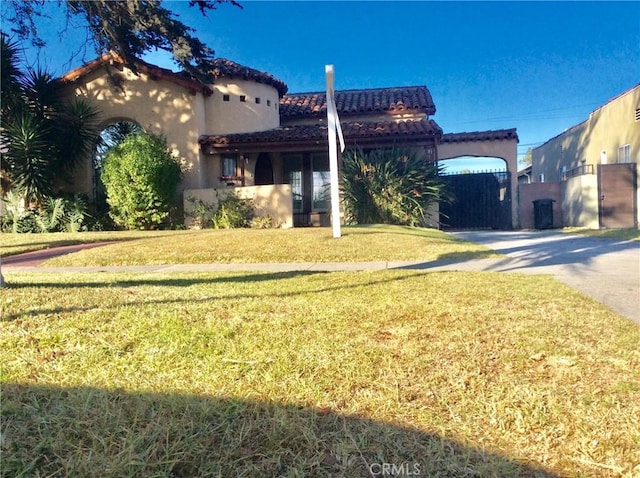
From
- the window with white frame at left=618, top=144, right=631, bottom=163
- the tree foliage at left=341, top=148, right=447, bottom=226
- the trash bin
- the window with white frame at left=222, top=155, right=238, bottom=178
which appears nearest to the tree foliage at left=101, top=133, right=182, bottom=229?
the window with white frame at left=222, top=155, right=238, bottom=178

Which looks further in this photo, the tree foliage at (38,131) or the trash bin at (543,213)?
the trash bin at (543,213)

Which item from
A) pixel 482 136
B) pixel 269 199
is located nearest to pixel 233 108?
pixel 269 199

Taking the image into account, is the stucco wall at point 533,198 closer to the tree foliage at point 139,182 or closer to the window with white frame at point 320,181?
the window with white frame at point 320,181

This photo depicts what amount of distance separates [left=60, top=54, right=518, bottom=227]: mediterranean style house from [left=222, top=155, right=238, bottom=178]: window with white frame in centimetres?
3

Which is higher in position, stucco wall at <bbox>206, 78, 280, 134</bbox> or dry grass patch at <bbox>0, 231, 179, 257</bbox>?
stucco wall at <bbox>206, 78, 280, 134</bbox>

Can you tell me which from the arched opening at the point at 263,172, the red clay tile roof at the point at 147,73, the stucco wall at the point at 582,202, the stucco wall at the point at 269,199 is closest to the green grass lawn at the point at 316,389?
the stucco wall at the point at 269,199

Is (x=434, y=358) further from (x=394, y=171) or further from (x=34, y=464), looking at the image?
(x=394, y=171)

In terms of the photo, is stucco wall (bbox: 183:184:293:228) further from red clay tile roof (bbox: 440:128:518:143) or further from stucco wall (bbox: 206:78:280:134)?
red clay tile roof (bbox: 440:128:518:143)

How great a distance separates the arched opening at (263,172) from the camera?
1745 centimetres

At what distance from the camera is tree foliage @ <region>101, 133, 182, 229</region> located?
13.6m

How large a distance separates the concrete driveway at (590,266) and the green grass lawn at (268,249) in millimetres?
920

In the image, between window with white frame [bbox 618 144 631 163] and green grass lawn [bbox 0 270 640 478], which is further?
window with white frame [bbox 618 144 631 163]

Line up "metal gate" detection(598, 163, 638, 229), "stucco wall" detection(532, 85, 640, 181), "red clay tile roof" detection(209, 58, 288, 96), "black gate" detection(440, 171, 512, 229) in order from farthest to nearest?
1. "black gate" detection(440, 171, 512, 229)
2. "stucco wall" detection(532, 85, 640, 181)
3. "metal gate" detection(598, 163, 638, 229)
4. "red clay tile roof" detection(209, 58, 288, 96)

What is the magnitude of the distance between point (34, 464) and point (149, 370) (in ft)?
2.55
